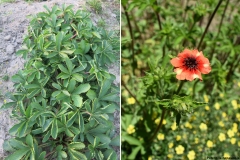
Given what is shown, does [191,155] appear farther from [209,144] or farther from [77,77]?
[77,77]

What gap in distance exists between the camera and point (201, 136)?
1550 millimetres

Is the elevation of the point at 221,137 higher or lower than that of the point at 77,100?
lower

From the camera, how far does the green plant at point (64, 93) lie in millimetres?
961

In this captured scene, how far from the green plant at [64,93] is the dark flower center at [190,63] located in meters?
0.24

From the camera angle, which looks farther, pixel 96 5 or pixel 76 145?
pixel 96 5

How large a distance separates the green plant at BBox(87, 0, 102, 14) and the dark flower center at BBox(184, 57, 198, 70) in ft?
1.22

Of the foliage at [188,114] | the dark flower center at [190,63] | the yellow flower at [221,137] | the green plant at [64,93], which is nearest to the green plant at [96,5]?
the green plant at [64,93]

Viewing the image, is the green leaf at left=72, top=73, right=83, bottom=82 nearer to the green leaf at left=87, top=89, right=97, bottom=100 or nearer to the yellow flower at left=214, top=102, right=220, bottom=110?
the green leaf at left=87, top=89, right=97, bottom=100

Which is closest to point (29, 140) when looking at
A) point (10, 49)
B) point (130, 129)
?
point (10, 49)

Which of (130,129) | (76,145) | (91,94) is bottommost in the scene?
(130,129)

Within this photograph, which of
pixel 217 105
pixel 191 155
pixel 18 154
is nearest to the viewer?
pixel 18 154

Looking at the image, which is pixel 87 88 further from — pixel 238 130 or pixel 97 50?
pixel 238 130

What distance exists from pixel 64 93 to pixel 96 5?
0.35 meters

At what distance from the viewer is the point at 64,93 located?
991 millimetres
